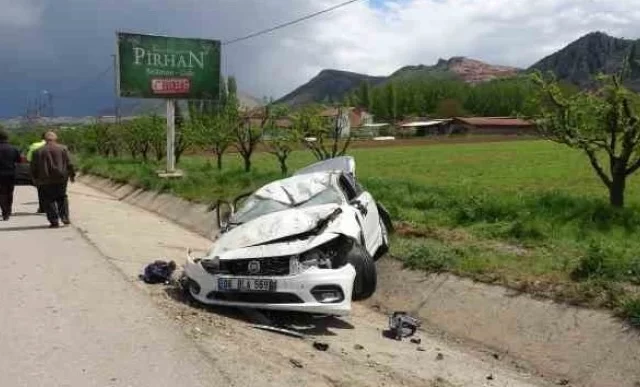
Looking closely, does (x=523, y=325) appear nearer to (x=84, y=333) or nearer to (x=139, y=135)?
(x=84, y=333)

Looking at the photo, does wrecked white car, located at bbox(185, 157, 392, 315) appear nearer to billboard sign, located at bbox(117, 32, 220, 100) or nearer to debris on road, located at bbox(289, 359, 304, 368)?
debris on road, located at bbox(289, 359, 304, 368)

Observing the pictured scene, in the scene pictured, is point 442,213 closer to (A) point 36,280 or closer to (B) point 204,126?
(A) point 36,280

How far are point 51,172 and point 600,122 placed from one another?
9.59 metres

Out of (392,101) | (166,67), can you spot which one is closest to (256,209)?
(166,67)

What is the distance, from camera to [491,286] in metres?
8.05

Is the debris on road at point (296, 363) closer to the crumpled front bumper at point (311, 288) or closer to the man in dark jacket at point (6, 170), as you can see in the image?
the crumpled front bumper at point (311, 288)

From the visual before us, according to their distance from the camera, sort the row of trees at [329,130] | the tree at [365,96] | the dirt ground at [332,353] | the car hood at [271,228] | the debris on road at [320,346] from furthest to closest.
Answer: the tree at [365,96]
the row of trees at [329,130]
the car hood at [271,228]
the debris on road at [320,346]
the dirt ground at [332,353]

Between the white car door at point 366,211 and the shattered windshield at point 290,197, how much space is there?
0.22 meters

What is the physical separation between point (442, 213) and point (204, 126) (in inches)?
805

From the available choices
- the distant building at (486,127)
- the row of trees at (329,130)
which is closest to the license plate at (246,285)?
the row of trees at (329,130)

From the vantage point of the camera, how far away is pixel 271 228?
7.43m

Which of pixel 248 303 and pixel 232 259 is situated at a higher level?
pixel 232 259

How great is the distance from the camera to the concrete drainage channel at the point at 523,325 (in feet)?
20.6

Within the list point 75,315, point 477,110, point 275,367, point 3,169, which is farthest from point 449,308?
point 477,110
